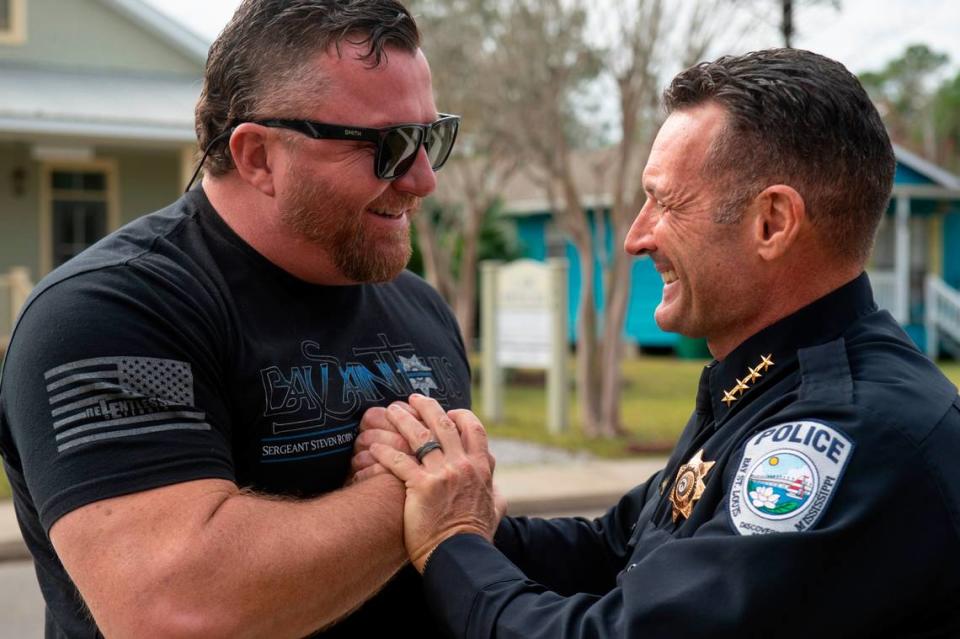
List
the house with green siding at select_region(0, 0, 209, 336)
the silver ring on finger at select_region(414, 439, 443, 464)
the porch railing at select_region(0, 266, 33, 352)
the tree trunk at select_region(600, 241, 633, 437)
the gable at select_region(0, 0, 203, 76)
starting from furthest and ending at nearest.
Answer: the gable at select_region(0, 0, 203, 76) → the house with green siding at select_region(0, 0, 209, 336) → the porch railing at select_region(0, 266, 33, 352) → the tree trunk at select_region(600, 241, 633, 437) → the silver ring on finger at select_region(414, 439, 443, 464)

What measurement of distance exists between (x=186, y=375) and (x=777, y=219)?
1113 mm

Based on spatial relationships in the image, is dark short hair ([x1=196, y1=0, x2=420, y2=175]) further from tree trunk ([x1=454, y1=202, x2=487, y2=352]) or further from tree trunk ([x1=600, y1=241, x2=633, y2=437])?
tree trunk ([x1=454, y1=202, x2=487, y2=352])

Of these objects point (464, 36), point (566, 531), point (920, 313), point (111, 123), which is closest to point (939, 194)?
point (920, 313)

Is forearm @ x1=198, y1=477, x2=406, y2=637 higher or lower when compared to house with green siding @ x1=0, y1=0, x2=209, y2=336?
lower

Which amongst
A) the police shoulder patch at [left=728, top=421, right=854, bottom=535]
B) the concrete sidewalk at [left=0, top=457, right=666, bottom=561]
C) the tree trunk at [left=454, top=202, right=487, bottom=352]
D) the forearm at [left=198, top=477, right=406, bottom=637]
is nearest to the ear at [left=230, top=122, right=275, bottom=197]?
the forearm at [left=198, top=477, right=406, bottom=637]

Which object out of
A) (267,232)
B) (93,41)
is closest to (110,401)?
(267,232)

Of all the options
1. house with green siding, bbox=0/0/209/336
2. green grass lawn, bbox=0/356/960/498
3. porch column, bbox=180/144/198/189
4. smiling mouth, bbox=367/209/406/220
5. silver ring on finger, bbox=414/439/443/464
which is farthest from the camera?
porch column, bbox=180/144/198/189

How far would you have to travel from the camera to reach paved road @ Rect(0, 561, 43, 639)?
19.6ft

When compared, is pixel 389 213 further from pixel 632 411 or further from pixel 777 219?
pixel 632 411

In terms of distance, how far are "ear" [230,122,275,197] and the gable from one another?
16.3 metres

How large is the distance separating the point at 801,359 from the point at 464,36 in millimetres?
15217

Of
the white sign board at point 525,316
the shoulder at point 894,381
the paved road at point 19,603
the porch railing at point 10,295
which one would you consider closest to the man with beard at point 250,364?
the shoulder at point 894,381

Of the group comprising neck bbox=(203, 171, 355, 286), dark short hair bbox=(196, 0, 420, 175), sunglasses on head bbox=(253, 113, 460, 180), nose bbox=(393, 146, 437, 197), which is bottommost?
neck bbox=(203, 171, 355, 286)

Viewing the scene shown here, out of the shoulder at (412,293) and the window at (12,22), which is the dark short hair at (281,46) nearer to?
the shoulder at (412,293)
